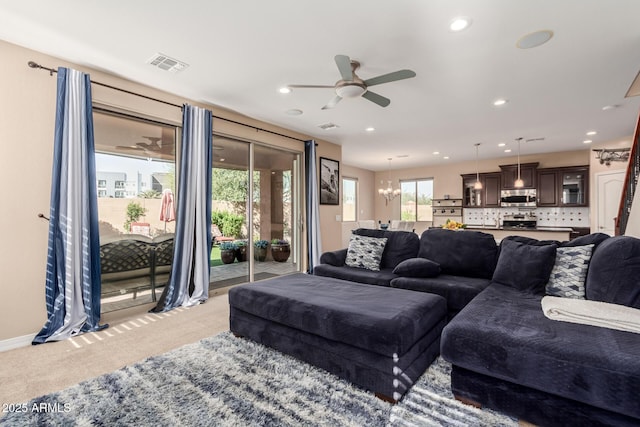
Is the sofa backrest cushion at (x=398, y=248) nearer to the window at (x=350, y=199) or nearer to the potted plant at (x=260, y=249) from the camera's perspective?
the potted plant at (x=260, y=249)

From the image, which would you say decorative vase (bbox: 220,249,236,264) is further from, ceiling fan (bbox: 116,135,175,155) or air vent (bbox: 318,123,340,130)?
air vent (bbox: 318,123,340,130)

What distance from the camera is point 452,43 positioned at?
2.77m

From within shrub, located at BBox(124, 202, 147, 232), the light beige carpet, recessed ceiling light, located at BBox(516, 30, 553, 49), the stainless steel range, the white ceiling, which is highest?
the white ceiling

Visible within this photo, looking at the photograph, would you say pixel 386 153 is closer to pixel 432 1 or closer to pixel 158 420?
pixel 432 1

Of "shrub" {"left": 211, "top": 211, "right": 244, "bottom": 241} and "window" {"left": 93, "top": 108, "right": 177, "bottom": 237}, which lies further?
"shrub" {"left": 211, "top": 211, "right": 244, "bottom": 241}

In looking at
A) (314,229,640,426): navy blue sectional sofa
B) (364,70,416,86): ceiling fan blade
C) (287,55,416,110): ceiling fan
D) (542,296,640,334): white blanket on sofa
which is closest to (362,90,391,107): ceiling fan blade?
(287,55,416,110): ceiling fan

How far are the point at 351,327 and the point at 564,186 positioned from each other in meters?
8.24

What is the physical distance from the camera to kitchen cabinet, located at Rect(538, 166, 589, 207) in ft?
24.0

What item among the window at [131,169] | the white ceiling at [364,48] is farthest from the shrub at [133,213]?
the white ceiling at [364,48]

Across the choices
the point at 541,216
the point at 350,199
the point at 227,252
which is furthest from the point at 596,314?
the point at 350,199

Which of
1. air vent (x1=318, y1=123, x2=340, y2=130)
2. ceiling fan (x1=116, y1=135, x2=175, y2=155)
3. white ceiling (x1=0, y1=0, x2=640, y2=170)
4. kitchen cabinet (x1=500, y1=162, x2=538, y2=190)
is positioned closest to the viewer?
white ceiling (x1=0, y1=0, x2=640, y2=170)

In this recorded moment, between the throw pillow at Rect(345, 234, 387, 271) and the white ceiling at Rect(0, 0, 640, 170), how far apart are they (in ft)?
6.46

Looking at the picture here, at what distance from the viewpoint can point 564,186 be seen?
753 cm

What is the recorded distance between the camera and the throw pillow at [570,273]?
2.40 meters
